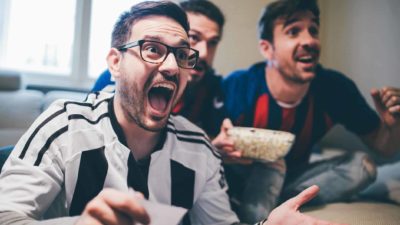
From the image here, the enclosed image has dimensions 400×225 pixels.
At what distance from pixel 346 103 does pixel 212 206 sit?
46 cm

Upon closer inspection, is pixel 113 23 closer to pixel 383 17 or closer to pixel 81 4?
pixel 81 4

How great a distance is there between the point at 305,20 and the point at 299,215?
48 cm

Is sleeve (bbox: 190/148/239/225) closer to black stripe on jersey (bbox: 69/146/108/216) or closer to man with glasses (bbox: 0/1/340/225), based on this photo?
man with glasses (bbox: 0/1/340/225)

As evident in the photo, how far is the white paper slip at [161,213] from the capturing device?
341 mm

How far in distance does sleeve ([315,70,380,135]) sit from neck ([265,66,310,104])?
0.17ft

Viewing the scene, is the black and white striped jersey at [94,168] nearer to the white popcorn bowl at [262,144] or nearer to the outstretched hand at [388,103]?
the white popcorn bowl at [262,144]

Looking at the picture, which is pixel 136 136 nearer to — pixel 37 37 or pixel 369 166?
pixel 37 37

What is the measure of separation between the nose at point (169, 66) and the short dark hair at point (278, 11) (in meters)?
0.39

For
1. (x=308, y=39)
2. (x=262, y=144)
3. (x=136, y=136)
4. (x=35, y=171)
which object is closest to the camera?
(x=35, y=171)

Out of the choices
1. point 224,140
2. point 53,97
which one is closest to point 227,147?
point 224,140

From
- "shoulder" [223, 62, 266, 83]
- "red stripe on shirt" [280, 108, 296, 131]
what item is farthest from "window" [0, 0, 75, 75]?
"red stripe on shirt" [280, 108, 296, 131]

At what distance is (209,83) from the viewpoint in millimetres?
Answer: 771

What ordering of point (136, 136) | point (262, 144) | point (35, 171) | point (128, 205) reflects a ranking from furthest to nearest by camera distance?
1. point (262, 144)
2. point (136, 136)
3. point (35, 171)
4. point (128, 205)

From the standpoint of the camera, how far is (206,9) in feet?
2.39
